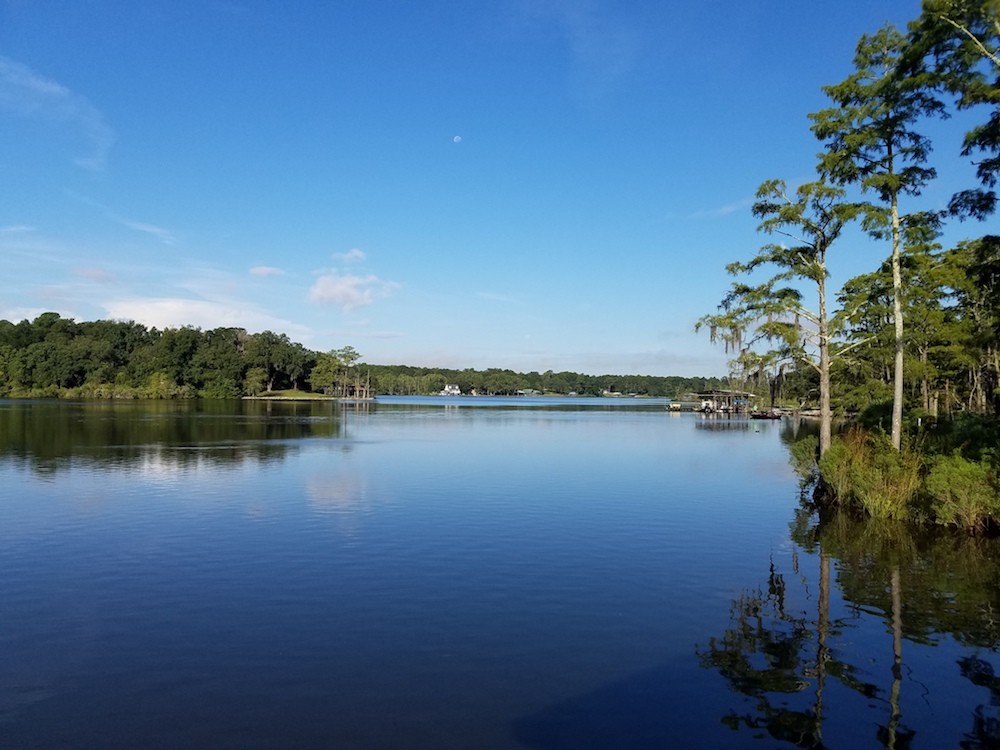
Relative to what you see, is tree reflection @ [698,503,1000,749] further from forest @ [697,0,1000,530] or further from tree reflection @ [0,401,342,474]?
tree reflection @ [0,401,342,474]

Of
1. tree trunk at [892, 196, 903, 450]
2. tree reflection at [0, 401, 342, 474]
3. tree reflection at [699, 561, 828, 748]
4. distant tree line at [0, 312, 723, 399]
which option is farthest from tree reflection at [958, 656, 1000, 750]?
distant tree line at [0, 312, 723, 399]

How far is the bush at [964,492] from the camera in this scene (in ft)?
65.6

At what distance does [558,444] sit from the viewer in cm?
5806

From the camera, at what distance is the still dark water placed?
903 cm

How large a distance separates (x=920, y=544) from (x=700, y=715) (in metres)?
14.7

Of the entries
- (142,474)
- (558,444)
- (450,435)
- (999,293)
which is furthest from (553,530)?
(450,435)

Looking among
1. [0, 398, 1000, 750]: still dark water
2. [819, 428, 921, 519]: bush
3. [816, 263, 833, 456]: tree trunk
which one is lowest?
[0, 398, 1000, 750]: still dark water

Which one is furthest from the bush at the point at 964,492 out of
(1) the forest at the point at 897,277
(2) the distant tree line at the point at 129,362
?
(2) the distant tree line at the point at 129,362

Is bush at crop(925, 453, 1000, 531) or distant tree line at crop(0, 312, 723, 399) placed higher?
distant tree line at crop(0, 312, 723, 399)

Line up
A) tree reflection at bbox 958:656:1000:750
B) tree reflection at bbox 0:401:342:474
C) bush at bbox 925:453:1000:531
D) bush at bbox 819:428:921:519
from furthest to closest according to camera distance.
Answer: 1. tree reflection at bbox 0:401:342:474
2. bush at bbox 819:428:921:519
3. bush at bbox 925:453:1000:531
4. tree reflection at bbox 958:656:1000:750

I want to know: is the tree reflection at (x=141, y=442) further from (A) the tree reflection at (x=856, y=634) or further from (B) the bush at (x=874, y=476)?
(A) the tree reflection at (x=856, y=634)

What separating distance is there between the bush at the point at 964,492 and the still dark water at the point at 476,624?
0.79m

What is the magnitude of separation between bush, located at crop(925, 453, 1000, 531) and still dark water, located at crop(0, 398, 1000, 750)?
0.79 meters

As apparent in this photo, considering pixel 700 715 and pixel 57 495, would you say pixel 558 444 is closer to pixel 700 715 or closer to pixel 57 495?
pixel 57 495
